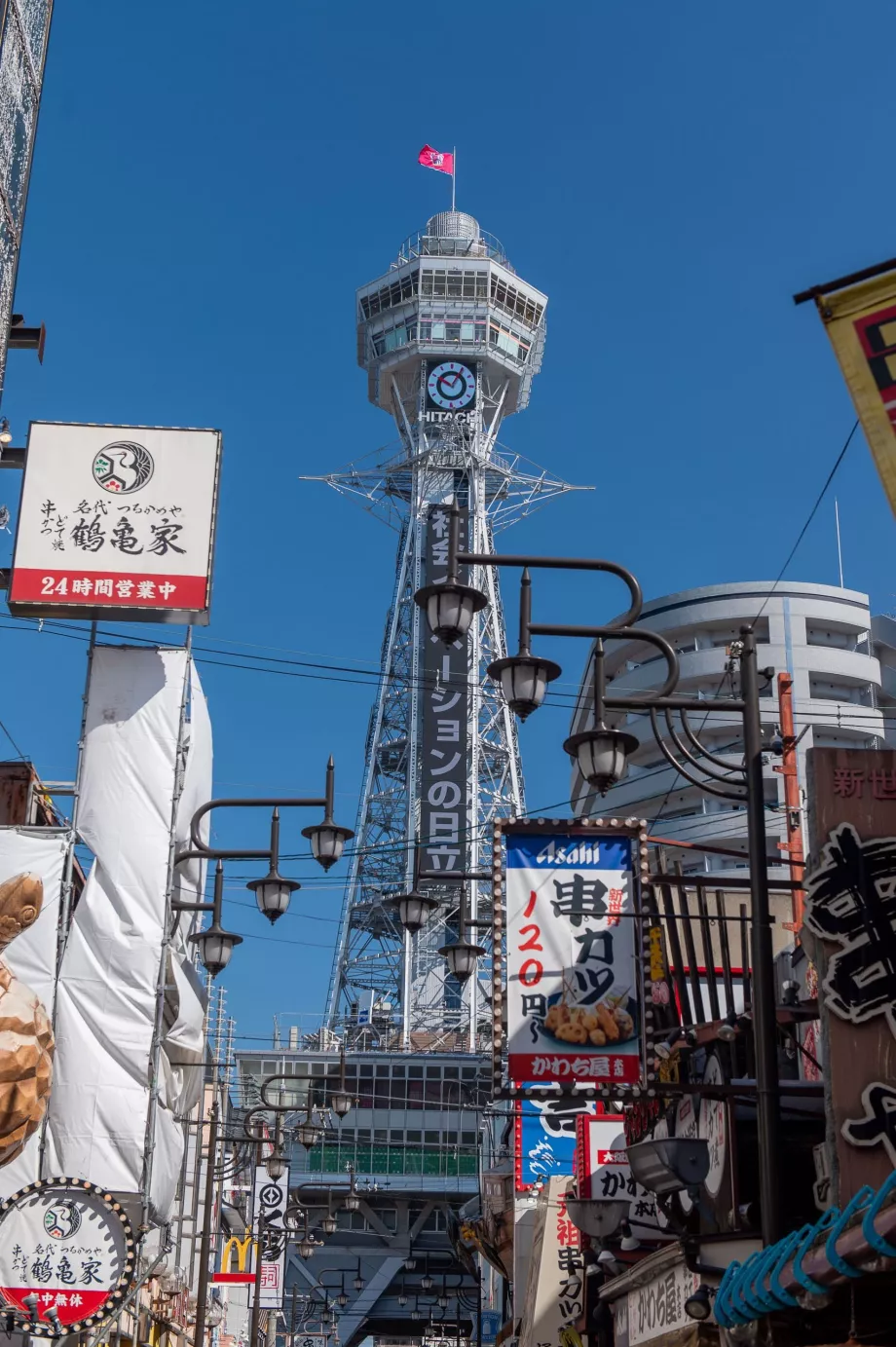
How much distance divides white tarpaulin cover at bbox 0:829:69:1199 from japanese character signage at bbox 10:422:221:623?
3.88 meters

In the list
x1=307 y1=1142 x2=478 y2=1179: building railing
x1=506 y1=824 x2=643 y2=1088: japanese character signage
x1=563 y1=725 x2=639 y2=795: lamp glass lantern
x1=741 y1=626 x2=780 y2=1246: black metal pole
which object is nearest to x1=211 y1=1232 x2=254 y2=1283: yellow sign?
x1=307 y1=1142 x2=478 y2=1179: building railing

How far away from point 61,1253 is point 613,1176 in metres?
7.64

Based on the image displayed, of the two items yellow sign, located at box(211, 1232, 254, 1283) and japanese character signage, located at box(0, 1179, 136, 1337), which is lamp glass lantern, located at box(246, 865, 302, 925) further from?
yellow sign, located at box(211, 1232, 254, 1283)

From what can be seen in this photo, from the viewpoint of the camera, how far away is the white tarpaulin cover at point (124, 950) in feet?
79.8

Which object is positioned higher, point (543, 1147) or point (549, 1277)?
point (543, 1147)

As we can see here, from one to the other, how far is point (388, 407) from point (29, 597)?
325ft

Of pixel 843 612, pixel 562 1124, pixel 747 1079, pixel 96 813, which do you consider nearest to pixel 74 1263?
pixel 96 813

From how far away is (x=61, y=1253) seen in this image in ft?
69.6

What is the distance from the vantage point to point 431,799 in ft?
323

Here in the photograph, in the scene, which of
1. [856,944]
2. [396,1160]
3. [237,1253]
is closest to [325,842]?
[856,944]

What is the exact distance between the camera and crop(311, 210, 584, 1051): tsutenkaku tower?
99.2 m

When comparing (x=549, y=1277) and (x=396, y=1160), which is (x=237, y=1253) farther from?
(x=549, y=1277)

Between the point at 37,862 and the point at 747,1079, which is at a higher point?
the point at 37,862

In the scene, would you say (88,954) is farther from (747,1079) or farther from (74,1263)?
(747,1079)
